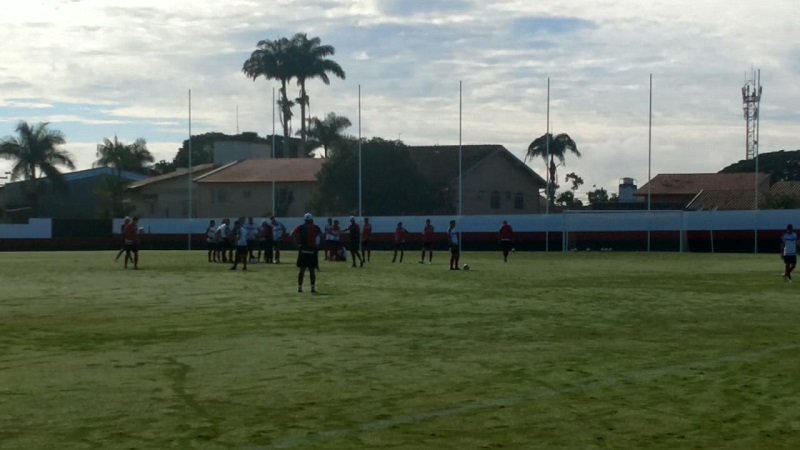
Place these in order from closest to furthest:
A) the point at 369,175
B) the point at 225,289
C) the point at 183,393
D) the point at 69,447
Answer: the point at 69,447 < the point at 183,393 < the point at 225,289 < the point at 369,175

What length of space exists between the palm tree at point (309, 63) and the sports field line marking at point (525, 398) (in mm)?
82767

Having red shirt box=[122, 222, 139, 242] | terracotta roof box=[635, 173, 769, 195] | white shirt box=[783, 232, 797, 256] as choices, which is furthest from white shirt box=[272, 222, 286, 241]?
terracotta roof box=[635, 173, 769, 195]

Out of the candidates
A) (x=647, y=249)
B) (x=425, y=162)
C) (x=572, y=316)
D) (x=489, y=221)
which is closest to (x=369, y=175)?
(x=425, y=162)

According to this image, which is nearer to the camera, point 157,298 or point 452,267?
point 157,298

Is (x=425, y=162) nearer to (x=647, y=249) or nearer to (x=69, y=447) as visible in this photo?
(x=647, y=249)

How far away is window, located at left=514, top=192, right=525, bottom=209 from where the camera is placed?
9006cm

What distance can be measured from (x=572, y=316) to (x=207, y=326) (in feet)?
20.3

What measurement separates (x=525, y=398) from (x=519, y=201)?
80129mm

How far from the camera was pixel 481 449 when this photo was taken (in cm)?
862

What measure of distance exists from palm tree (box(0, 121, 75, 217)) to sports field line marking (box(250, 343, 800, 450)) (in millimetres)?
86454

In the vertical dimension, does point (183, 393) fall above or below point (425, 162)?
below

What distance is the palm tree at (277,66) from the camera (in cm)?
9556

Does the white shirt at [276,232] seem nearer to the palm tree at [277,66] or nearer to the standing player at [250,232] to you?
the standing player at [250,232]

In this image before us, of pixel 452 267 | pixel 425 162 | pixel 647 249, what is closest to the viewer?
pixel 452 267
